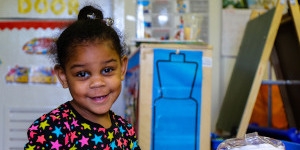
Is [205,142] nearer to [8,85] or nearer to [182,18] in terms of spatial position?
[182,18]

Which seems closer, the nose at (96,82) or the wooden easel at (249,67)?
the nose at (96,82)

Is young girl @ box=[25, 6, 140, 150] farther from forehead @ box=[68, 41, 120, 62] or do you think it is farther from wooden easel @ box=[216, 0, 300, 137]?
wooden easel @ box=[216, 0, 300, 137]

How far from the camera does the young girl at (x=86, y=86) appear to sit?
95 centimetres

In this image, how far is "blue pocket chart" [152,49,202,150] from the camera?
163cm

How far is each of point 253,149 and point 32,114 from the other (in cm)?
222

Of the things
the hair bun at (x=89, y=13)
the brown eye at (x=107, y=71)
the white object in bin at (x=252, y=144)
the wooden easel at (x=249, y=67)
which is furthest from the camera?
the wooden easel at (x=249, y=67)

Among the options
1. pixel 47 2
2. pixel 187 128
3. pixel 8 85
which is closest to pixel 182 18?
pixel 47 2

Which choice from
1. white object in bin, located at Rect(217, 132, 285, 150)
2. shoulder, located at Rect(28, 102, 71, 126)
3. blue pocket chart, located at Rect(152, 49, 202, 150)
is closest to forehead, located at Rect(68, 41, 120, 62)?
shoulder, located at Rect(28, 102, 71, 126)

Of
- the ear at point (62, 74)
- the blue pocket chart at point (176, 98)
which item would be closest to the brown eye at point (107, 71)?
the ear at point (62, 74)

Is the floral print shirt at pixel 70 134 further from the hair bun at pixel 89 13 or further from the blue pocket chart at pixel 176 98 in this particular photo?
the blue pocket chart at pixel 176 98

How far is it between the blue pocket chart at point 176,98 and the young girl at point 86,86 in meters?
0.56

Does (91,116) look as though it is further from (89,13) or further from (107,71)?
(89,13)

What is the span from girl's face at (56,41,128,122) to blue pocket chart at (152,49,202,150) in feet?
2.00

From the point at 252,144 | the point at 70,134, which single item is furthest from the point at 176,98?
the point at 252,144
